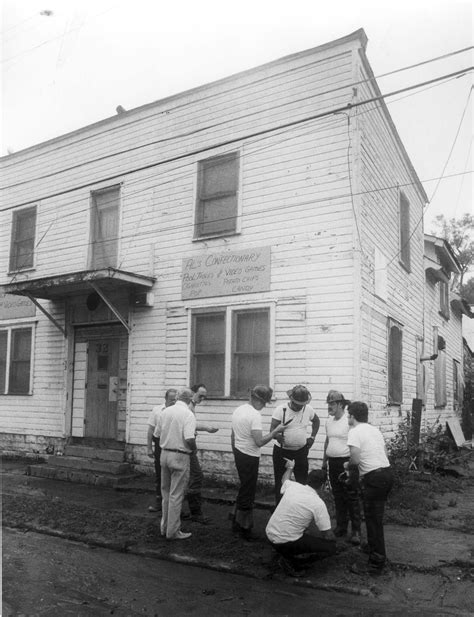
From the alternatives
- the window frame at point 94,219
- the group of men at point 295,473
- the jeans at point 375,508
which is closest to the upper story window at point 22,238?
the window frame at point 94,219

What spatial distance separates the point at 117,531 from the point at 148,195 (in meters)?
7.23

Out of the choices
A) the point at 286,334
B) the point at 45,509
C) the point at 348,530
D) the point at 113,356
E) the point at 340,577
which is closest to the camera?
the point at 340,577

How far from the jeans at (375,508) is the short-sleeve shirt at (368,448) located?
63 millimetres

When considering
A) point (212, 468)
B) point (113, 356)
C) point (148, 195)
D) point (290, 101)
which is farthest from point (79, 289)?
point (290, 101)

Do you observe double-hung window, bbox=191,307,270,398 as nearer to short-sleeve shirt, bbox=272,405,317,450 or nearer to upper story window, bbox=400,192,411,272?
short-sleeve shirt, bbox=272,405,317,450

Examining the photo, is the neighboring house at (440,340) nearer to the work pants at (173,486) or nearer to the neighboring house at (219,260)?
the neighboring house at (219,260)

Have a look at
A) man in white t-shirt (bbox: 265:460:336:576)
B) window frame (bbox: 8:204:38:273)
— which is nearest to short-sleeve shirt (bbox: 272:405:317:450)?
man in white t-shirt (bbox: 265:460:336:576)

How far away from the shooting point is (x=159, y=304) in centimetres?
1166

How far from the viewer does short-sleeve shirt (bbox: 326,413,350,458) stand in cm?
718

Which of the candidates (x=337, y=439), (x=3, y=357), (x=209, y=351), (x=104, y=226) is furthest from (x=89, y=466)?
(x=337, y=439)

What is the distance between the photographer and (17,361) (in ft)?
46.2

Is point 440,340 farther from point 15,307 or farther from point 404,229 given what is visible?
point 15,307

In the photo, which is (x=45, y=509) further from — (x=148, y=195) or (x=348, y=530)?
(x=148, y=195)

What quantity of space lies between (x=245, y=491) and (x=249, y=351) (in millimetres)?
3854
